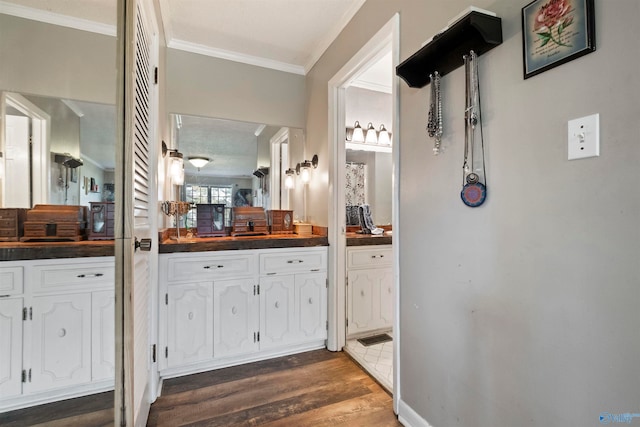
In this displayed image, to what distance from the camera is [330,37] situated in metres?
2.35

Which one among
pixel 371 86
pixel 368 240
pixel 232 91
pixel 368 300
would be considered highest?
pixel 371 86

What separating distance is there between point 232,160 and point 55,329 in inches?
66.7

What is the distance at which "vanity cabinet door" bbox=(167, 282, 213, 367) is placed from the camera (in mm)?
1979

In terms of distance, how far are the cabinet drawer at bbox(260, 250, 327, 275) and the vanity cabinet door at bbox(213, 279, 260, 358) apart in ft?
0.53

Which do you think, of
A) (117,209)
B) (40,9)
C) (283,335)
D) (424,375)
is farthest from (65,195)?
(424,375)

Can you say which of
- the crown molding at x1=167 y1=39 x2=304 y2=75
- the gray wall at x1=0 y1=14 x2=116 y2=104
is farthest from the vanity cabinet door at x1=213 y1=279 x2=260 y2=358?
the crown molding at x1=167 y1=39 x2=304 y2=75

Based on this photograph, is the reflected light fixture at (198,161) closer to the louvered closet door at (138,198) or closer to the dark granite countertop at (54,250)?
the louvered closet door at (138,198)

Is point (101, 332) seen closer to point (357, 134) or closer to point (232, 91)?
point (232, 91)

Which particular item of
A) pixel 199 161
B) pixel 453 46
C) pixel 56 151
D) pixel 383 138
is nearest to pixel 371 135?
pixel 383 138

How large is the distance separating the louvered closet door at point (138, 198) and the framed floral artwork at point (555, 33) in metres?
1.39

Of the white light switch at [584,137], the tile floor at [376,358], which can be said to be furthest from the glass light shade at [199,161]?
the white light switch at [584,137]

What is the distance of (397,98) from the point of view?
5.40 ft

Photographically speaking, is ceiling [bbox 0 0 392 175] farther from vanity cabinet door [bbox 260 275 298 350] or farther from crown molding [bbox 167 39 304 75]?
vanity cabinet door [bbox 260 275 298 350]

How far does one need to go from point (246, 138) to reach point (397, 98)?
1573 millimetres
